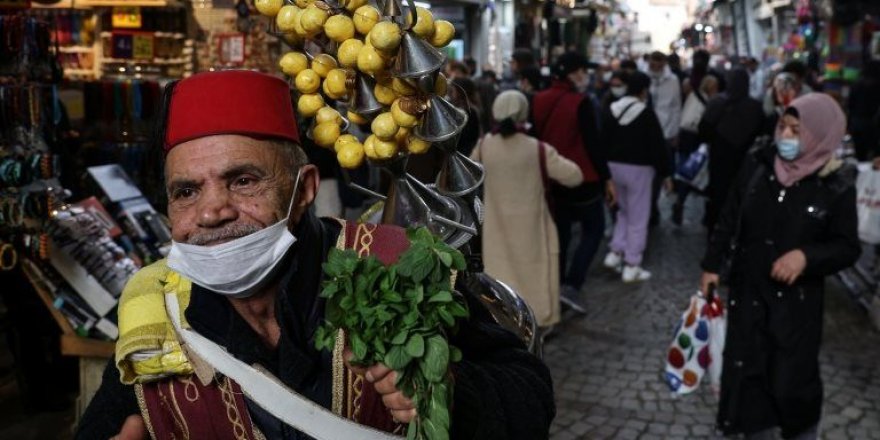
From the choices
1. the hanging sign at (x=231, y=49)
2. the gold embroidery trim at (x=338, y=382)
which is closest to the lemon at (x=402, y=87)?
the gold embroidery trim at (x=338, y=382)

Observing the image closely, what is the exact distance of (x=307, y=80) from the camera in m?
2.67

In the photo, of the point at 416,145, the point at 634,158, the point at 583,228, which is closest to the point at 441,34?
the point at 416,145

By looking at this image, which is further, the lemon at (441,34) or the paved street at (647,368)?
the paved street at (647,368)

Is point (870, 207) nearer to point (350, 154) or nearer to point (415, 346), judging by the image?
point (350, 154)

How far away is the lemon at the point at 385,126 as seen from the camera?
266cm

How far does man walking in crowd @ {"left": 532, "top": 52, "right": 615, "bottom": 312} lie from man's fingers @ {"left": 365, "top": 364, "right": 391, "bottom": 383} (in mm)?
6282

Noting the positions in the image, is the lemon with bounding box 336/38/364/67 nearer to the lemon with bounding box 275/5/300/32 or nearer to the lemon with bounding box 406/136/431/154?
the lemon with bounding box 275/5/300/32

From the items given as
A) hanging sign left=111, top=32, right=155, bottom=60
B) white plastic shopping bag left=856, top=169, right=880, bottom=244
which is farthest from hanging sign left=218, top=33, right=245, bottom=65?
white plastic shopping bag left=856, top=169, right=880, bottom=244

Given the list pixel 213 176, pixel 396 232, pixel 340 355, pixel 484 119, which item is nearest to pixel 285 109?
pixel 213 176

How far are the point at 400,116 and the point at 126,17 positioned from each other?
29.0 ft

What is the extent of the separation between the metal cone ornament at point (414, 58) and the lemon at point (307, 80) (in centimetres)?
30

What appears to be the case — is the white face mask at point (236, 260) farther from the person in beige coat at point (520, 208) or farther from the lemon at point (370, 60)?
the person in beige coat at point (520, 208)

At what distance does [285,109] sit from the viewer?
6.83 ft

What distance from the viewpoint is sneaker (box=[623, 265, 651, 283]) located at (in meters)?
9.27
